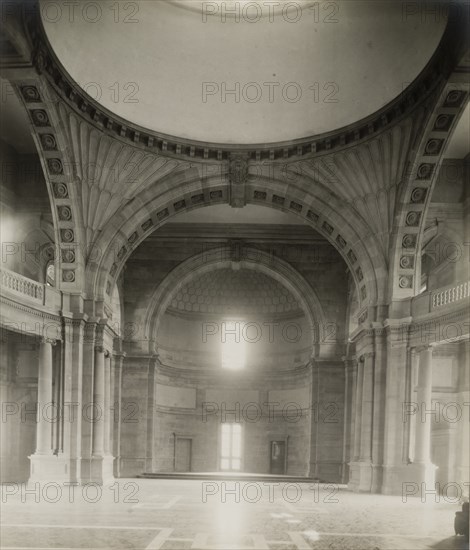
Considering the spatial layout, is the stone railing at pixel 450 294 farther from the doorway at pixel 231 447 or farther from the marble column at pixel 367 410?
the doorway at pixel 231 447

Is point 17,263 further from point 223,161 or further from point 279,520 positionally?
point 279,520

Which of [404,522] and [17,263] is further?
[17,263]

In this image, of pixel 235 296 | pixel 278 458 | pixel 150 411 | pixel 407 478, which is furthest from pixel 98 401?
pixel 278 458

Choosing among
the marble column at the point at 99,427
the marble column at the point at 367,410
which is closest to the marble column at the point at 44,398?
the marble column at the point at 99,427

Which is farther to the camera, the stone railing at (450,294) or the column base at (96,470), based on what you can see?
the column base at (96,470)

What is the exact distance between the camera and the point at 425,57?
20688 millimetres

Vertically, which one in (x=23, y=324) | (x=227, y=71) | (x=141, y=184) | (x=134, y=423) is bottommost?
(x=134, y=423)

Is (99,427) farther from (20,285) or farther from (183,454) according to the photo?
(183,454)

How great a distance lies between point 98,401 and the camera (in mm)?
24469

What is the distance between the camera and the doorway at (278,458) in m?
37.1

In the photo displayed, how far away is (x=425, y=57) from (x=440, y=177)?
6.06 metres

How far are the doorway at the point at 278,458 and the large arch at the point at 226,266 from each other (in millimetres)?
8024

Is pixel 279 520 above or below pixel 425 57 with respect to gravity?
below

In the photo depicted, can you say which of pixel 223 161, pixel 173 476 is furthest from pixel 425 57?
pixel 173 476
